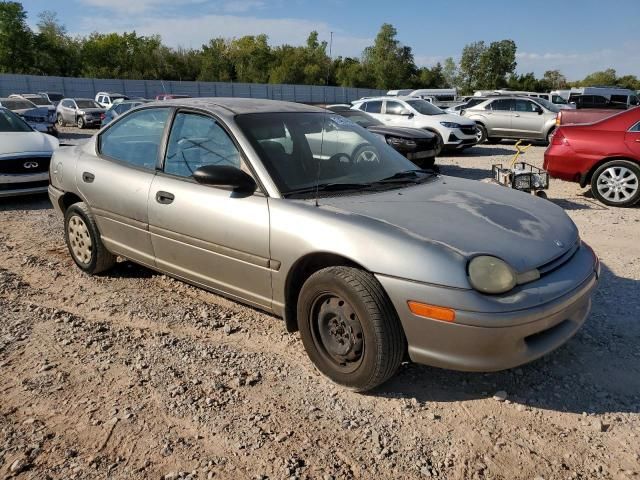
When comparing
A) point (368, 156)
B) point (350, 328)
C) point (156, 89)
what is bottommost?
point (350, 328)

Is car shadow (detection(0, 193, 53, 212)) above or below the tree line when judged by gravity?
below

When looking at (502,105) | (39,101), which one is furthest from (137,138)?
(39,101)

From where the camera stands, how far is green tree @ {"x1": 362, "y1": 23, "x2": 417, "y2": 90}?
82.2 metres

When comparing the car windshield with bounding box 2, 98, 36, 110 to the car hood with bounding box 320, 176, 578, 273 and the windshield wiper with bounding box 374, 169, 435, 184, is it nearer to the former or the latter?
the windshield wiper with bounding box 374, 169, 435, 184

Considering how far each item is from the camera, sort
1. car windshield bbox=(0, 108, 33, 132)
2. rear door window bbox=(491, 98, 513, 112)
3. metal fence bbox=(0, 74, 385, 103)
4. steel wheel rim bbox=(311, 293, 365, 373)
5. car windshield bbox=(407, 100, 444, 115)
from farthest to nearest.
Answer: metal fence bbox=(0, 74, 385, 103) → rear door window bbox=(491, 98, 513, 112) → car windshield bbox=(407, 100, 444, 115) → car windshield bbox=(0, 108, 33, 132) → steel wheel rim bbox=(311, 293, 365, 373)

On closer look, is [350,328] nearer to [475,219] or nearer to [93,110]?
[475,219]

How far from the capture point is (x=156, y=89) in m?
50.7

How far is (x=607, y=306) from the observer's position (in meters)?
3.93

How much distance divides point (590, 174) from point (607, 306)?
4.50 m

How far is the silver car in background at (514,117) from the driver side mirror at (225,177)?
14976 millimetres

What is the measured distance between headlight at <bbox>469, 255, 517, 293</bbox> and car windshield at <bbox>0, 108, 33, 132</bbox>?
852 cm

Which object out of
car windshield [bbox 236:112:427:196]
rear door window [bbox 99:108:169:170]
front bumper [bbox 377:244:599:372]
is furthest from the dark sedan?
front bumper [bbox 377:244:599:372]

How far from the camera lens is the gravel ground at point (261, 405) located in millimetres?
2334

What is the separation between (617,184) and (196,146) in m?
6.51
